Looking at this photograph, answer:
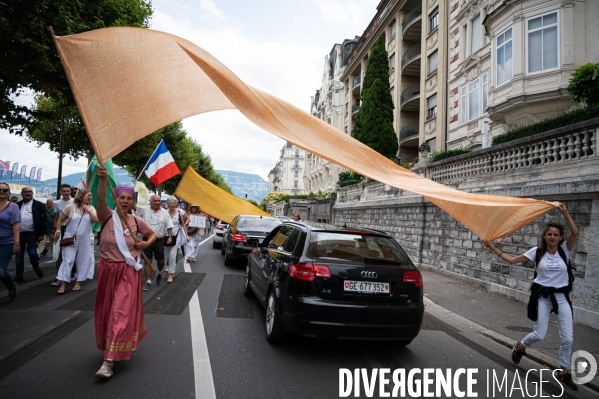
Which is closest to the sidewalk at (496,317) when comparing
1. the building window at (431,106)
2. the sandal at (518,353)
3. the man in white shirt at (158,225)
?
the sandal at (518,353)

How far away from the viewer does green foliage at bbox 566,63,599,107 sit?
27.2 ft

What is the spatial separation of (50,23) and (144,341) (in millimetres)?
6838

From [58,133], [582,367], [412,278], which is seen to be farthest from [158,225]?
[58,133]

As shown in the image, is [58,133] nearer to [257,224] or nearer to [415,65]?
[257,224]

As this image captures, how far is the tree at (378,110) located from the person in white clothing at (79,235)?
896 inches

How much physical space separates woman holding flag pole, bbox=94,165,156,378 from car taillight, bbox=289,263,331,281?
168 cm

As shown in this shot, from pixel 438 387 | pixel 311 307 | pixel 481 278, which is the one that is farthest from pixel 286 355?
pixel 481 278

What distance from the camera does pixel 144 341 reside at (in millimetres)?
4551

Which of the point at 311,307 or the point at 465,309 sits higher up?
the point at 311,307

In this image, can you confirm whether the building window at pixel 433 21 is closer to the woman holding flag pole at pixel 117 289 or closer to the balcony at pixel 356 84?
the balcony at pixel 356 84

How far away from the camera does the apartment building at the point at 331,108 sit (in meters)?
52.8

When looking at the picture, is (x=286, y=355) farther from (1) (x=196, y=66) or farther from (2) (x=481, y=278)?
(2) (x=481, y=278)

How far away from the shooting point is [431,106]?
25812 millimetres

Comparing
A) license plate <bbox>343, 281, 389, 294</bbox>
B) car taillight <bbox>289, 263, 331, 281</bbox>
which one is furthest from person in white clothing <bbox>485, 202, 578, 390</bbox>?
car taillight <bbox>289, 263, 331, 281</bbox>
